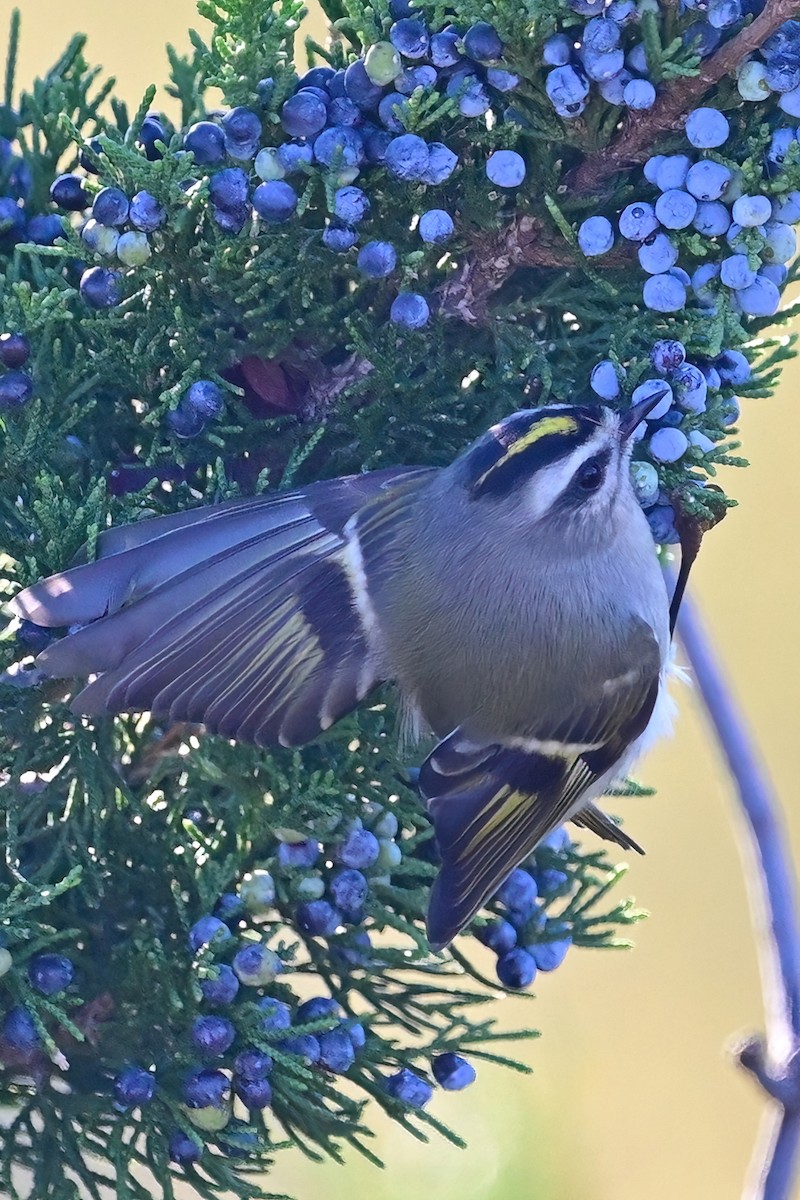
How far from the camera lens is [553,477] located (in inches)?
47.1

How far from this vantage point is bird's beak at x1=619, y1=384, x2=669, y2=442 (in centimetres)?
109

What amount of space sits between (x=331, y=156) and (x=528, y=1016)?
254 centimetres

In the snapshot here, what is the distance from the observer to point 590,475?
3.90ft

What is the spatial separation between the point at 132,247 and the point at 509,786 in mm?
583

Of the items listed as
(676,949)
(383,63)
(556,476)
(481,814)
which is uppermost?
(383,63)

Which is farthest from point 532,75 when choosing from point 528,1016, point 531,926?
point 528,1016

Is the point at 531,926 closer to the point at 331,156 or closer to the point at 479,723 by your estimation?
the point at 479,723

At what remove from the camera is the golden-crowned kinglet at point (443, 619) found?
1.11m

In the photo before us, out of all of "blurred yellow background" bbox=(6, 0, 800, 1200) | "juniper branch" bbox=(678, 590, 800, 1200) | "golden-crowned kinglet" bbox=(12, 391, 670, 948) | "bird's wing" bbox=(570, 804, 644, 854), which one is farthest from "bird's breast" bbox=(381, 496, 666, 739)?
"blurred yellow background" bbox=(6, 0, 800, 1200)

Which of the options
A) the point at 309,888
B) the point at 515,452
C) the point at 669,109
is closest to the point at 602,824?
the point at 309,888

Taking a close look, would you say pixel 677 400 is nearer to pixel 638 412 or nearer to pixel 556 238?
pixel 638 412

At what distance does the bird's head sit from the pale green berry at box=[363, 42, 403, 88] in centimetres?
29

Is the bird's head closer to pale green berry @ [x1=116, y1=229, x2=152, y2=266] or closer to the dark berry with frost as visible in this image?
pale green berry @ [x1=116, y1=229, x2=152, y2=266]

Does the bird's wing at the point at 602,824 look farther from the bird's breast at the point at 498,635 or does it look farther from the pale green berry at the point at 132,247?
the pale green berry at the point at 132,247
